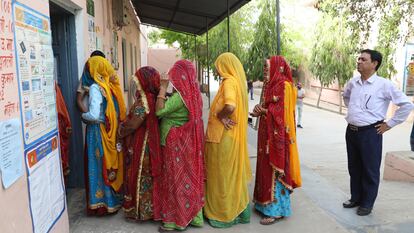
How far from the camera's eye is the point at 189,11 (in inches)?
371

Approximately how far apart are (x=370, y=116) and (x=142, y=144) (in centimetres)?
226

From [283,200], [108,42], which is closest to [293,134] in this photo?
[283,200]

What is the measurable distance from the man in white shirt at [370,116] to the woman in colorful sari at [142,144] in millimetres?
2046

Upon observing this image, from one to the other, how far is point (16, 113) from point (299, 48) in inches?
769

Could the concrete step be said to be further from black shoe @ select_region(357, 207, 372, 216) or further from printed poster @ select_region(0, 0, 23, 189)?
printed poster @ select_region(0, 0, 23, 189)

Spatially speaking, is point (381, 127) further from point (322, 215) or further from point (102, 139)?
point (102, 139)

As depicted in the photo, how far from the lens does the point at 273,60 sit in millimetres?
3377

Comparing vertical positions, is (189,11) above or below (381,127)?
above

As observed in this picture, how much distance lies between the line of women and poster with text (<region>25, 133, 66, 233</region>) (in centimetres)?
63

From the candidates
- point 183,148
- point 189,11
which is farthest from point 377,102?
point 189,11

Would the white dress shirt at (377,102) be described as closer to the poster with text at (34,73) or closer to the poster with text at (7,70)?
the poster with text at (34,73)

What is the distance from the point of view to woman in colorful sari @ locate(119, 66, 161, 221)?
10.3ft

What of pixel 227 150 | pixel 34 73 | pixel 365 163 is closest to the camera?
pixel 34 73

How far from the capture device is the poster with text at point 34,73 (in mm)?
2121
